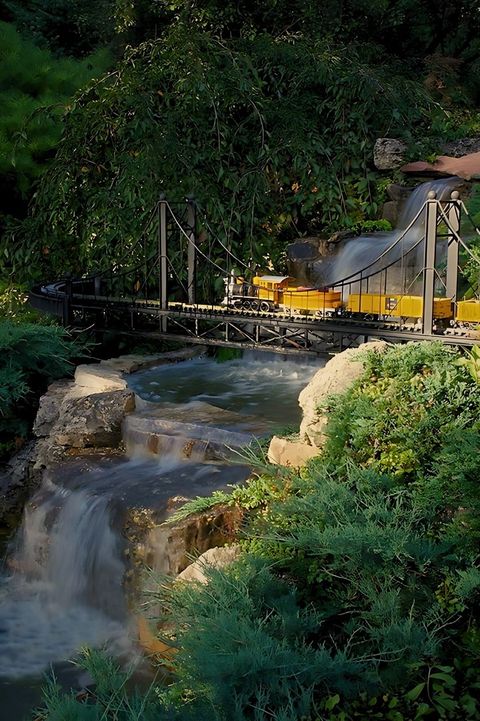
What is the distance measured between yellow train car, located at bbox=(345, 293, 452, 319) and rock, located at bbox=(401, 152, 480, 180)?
379 centimetres

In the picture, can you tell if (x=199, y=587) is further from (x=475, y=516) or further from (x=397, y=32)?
(x=397, y=32)

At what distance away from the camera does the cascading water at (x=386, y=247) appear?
12242mm

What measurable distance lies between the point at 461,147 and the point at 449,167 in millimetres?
1151

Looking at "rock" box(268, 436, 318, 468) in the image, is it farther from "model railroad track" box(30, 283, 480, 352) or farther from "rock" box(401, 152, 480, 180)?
"rock" box(401, 152, 480, 180)

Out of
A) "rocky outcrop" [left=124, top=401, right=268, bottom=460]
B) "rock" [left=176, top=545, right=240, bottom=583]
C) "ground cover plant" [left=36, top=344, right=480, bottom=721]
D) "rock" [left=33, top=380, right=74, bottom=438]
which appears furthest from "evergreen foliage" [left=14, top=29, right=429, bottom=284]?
"rock" [left=176, top=545, right=240, bottom=583]

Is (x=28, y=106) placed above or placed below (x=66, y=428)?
above

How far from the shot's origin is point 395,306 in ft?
31.5

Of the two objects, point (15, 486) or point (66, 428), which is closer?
point (66, 428)

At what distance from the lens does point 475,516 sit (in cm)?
578

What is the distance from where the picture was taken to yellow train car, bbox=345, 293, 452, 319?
925cm

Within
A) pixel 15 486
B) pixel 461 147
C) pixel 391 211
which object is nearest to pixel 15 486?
pixel 15 486

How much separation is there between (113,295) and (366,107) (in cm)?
457

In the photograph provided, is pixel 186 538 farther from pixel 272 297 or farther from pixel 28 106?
pixel 28 106

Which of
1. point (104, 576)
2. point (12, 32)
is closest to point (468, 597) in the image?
point (104, 576)
